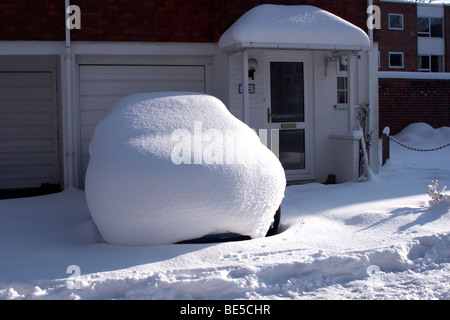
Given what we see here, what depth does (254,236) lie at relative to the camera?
554 centimetres

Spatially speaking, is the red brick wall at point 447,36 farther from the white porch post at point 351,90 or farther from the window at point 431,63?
the white porch post at point 351,90

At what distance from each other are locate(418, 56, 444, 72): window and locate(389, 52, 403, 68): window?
206 centimetres

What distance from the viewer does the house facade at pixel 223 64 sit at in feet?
31.4

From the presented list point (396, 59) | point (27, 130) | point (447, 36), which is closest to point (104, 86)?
point (27, 130)

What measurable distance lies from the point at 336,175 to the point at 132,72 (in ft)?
14.1

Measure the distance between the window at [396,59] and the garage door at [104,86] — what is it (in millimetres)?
24348

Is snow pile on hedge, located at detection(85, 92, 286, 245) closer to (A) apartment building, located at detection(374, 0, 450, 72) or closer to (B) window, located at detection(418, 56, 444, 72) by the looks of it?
(A) apartment building, located at detection(374, 0, 450, 72)

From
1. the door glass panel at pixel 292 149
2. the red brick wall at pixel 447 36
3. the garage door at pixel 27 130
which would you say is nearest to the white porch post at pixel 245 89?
the door glass panel at pixel 292 149

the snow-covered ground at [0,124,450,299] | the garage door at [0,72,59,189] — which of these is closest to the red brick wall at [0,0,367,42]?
the garage door at [0,72,59,189]

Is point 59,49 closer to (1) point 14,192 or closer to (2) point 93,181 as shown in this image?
(1) point 14,192

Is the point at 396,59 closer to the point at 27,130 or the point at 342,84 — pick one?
the point at 342,84

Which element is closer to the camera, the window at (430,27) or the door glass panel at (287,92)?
the door glass panel at (287,92)

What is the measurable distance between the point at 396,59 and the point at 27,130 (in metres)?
25.5
